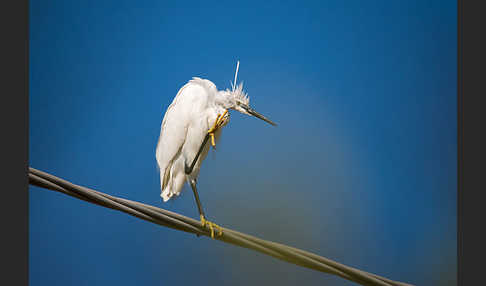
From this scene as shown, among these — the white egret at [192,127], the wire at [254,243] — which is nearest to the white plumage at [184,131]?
the white egret at [192,127]

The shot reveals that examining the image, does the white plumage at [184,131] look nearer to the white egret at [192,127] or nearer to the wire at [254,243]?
the white egret at [192,127]

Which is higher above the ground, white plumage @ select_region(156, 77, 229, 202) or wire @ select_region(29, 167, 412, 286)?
white plumage @ select_region(156, 77, 229, 202)

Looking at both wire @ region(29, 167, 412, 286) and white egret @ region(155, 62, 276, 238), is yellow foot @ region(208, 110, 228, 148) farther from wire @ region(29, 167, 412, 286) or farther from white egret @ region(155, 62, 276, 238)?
wire @ region(29, 167, 412, 286)

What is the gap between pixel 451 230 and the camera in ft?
5.84

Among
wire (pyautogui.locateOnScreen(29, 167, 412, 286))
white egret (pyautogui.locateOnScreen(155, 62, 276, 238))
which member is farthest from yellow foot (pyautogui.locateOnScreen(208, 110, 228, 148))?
wire (pyautogui.locateOnScreen(29, 167, 412, 286))

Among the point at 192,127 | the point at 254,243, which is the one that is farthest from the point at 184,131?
the point at 254,243

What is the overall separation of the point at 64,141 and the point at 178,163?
1.50 feet

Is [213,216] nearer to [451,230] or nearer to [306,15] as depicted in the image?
[306,15]

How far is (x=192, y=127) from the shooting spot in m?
1.31

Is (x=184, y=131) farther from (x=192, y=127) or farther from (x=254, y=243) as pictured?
(x=254, y=243)

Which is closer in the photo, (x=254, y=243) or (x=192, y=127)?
(x=254, y=243)

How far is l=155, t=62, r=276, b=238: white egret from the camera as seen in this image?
4.20 ft

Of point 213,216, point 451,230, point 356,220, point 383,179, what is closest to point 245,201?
point 213,216

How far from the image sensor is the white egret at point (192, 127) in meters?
1.28
